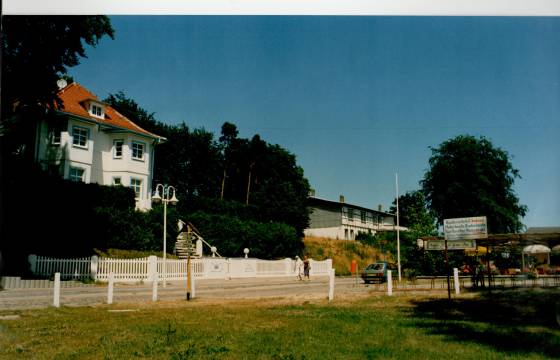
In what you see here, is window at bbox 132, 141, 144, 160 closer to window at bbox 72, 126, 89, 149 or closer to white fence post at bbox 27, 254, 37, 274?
window at bbox 72, 126, 89, 149

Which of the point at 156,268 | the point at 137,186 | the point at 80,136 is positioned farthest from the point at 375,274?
the point at 80,136

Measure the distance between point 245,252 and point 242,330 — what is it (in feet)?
80.2

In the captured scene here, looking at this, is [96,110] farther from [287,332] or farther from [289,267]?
[287,332]

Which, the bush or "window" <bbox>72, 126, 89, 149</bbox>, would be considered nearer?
"window" <bbox>72, 126, 89, 149</bbox>

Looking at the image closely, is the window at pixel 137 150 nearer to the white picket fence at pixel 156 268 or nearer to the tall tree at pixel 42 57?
the white picket fence at pixel 156 268

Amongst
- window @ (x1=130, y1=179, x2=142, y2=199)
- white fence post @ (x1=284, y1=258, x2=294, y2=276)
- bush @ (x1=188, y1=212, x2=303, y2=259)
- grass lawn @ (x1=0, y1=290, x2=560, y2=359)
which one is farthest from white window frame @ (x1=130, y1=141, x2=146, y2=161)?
grass lawn @ (x1=0, y1=290, x2=560, y2=359)

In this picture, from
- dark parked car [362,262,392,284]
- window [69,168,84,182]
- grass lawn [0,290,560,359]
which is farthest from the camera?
window [69,168,84,182]

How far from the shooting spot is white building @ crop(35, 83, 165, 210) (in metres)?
32.2

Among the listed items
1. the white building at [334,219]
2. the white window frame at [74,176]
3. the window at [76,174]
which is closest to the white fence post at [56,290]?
the white window frame at [74,176]

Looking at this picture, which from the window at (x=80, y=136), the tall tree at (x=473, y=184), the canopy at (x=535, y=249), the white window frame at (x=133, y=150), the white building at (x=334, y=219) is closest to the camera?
the canopy at (x=535, y=249)

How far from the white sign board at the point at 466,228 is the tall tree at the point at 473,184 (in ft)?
94.4

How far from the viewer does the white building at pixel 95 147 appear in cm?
→ 3219

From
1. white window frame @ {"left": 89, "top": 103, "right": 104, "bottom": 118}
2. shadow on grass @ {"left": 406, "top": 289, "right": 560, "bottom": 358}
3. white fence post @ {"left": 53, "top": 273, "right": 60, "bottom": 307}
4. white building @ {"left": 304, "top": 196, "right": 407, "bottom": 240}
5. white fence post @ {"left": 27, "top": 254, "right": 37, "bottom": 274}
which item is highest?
white window frame @ {"left": 89, "top": 103, "right": 104, "bottom": 118}

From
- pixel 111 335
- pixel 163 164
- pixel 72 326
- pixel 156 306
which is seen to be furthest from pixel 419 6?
pixel 163 164
